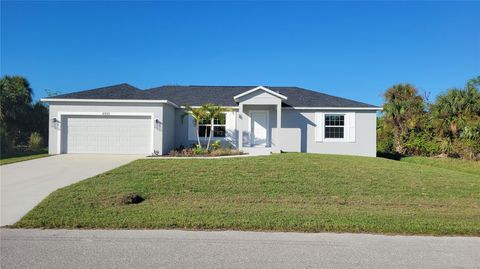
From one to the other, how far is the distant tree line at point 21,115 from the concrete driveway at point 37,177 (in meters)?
9.59

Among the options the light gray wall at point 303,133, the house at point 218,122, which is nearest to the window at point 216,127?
the house at point 218,122

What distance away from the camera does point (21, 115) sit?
23250mm

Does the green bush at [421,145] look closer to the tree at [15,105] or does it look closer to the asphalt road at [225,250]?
the asphalt road at [225,250]

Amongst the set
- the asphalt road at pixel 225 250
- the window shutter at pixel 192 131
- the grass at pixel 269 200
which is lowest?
the asphalt road at pixel 225 250

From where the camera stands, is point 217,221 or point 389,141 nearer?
point 217,221

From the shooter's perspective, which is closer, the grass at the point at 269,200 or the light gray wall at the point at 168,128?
the grass at the point at 269,200

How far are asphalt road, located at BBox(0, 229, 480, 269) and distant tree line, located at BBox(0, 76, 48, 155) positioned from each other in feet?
64.3

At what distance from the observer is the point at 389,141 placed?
72.6 ft

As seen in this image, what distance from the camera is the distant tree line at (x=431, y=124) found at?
19.1 meters

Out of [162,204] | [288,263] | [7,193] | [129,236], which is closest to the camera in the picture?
[288,263]

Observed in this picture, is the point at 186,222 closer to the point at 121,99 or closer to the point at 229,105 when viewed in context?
the point at 121,99

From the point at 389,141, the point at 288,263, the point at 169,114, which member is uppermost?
the point at 169,114

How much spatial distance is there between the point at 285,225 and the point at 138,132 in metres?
12.5

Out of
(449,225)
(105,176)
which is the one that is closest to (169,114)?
(105,176)
